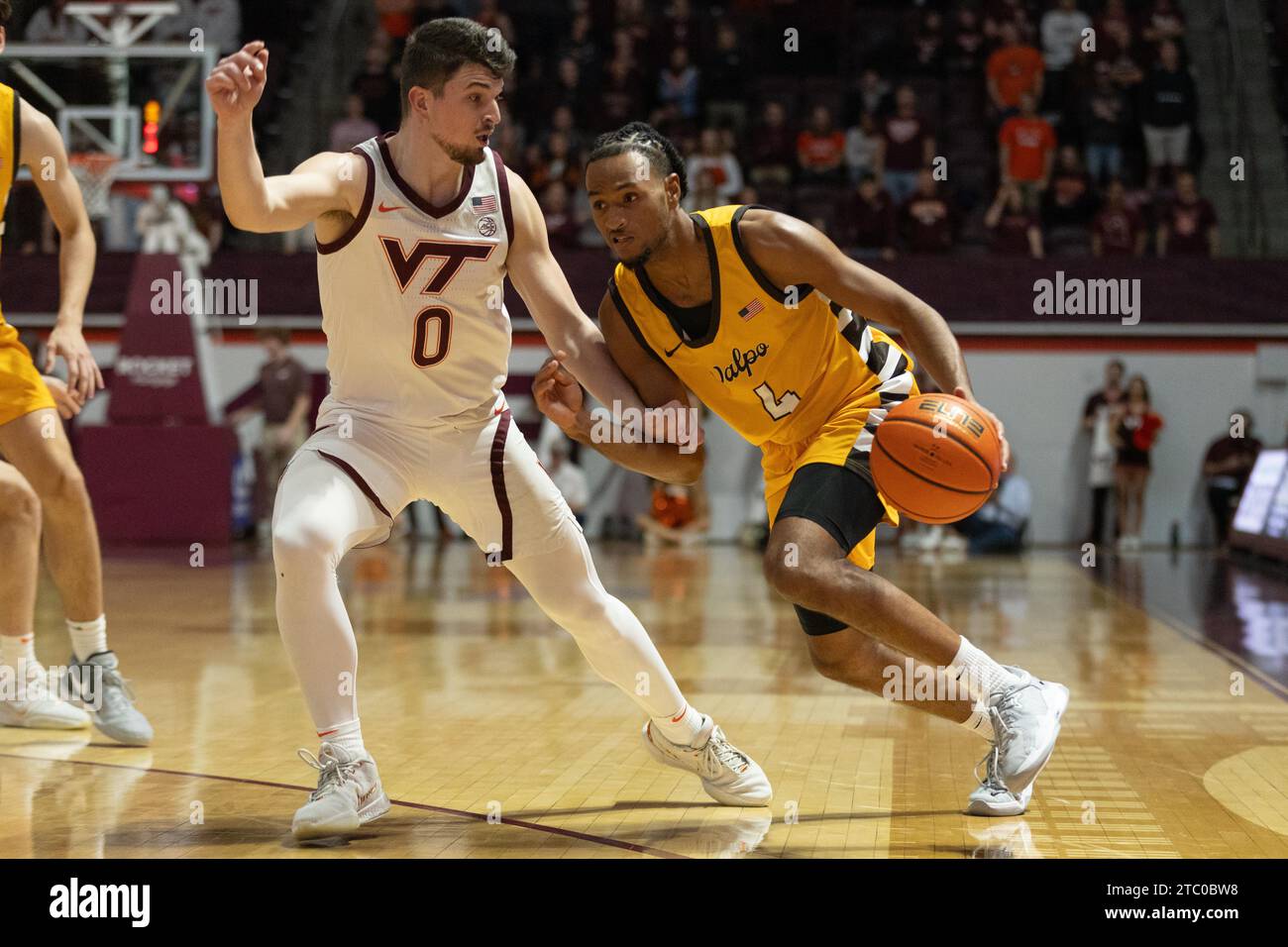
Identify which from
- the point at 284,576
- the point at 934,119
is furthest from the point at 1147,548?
the point at 284,576

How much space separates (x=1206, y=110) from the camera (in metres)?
17.3

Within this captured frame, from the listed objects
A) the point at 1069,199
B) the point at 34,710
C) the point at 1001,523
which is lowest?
the point at 1001,523

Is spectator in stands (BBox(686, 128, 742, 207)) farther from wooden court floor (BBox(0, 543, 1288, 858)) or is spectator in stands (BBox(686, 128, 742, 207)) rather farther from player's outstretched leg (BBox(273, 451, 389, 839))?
player's outstretched leg (BBox(273, 451, 389, 839))

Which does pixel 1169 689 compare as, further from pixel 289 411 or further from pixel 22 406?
pixel 289 411

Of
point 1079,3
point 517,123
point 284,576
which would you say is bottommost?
point 284,576

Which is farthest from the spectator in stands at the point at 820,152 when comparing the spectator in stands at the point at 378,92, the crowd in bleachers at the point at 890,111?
the spectator in stands at the point at 378,92

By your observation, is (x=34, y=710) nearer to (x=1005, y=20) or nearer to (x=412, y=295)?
(x=412, y=295)

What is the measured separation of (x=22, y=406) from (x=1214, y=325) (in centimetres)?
1294

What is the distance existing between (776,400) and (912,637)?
79cm

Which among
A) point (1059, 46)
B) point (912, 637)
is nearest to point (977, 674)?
point (912, 637)

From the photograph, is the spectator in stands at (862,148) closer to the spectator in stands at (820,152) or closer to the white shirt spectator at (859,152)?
the white shirt spectator at (859,152)

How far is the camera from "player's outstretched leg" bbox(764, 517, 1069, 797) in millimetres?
3818

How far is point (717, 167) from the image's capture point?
49.6 feet

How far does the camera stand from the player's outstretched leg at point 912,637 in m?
3.82
